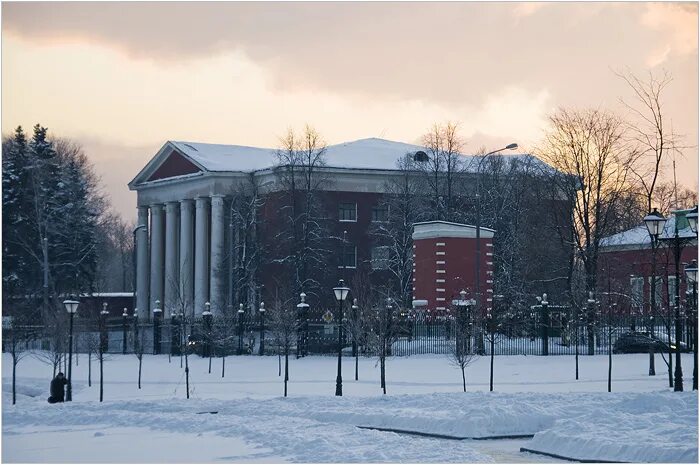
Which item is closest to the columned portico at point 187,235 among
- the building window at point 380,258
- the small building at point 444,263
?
the building window at point 380,258

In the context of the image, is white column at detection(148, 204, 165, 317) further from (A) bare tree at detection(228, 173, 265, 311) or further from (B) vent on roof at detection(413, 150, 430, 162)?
(B) vent on roof at detection(413, 150, 430, 162)

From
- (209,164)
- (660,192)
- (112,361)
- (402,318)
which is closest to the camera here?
(402,318)

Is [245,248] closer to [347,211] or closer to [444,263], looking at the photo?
[347,211]

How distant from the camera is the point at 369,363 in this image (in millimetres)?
46844

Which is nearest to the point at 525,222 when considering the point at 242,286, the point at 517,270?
the point at 517,270

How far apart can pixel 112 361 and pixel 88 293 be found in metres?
23.1

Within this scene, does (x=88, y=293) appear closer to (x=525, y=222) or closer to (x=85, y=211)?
(x=85, y=211)

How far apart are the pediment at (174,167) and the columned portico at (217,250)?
320 centimetres

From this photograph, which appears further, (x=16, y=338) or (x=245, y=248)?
(x=245, y=248)

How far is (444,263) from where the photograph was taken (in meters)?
60.1

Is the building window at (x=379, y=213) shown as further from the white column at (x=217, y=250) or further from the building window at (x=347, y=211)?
the white column at (x=217, y=250)

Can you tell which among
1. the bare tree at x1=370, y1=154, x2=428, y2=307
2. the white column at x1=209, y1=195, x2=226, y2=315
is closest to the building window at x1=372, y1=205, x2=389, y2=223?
the bare tree at x1=370, y1=154, x2=428, y2=307

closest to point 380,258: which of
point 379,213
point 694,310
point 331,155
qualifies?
point 379,213

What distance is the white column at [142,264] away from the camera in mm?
83975
